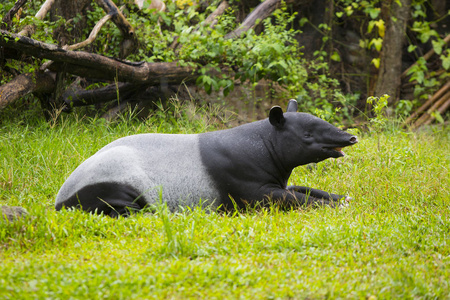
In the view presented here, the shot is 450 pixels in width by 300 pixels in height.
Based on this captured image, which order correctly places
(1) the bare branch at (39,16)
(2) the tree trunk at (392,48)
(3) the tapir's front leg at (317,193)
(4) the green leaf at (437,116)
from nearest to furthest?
(3) the tapir's front leg at (317,193) → (1) the bare branch at (39,16) → (4) the green leaf at (437,116) → (2) the tree trunk at (392,48)

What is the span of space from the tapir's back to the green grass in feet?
1.02

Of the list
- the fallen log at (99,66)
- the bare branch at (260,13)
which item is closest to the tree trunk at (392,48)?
the bare branch at (260,13)

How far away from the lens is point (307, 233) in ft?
12.4

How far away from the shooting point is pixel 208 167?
470 centimetres

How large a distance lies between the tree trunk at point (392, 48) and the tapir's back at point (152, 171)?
272 inches

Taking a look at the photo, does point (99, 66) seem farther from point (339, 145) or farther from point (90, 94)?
point (339, 145)

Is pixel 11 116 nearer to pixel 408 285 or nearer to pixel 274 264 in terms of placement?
pixel 274 264

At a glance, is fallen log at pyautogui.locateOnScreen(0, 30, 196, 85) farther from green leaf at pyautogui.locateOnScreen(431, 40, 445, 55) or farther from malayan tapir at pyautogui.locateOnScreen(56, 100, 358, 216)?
green leaf at pyautogui.locateOnScreen(431, 40, 445, 55)

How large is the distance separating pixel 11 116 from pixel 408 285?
651 centimetres

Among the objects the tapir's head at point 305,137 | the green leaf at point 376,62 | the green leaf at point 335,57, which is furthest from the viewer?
the green leaf at point 335,57

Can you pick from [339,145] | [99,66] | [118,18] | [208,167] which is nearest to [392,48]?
[118,18]

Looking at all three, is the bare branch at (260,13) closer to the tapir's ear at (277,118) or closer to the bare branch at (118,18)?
the bare branch at (118,18)

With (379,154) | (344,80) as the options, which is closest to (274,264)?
(379,154)

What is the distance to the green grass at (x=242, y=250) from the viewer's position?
2.87 metres
